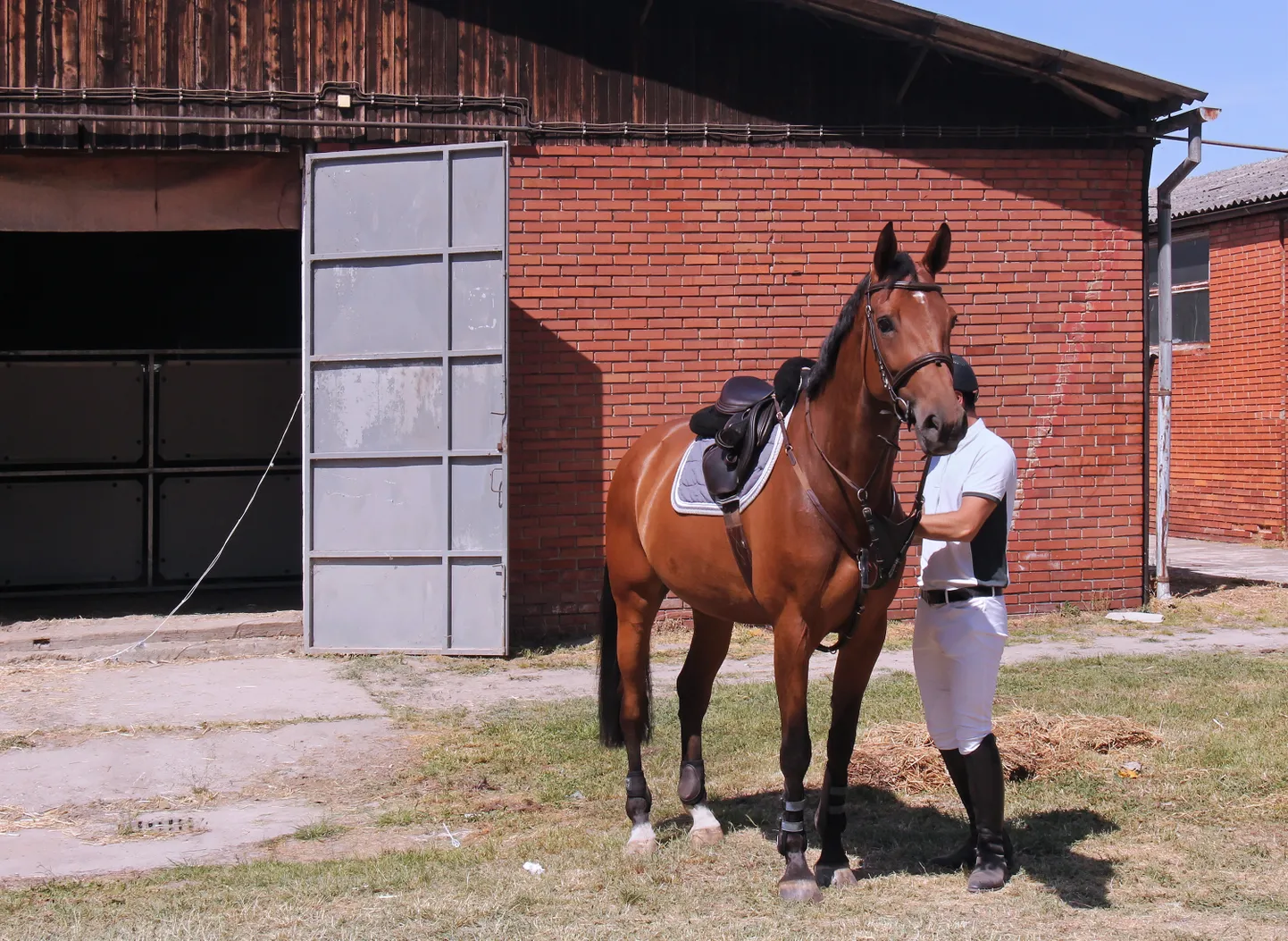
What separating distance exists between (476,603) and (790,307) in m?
3.65

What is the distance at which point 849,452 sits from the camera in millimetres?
4633

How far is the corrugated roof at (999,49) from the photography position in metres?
10.1

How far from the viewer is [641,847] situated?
526 cm

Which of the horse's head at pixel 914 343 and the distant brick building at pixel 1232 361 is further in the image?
the distant brick building at pixel 1232 361

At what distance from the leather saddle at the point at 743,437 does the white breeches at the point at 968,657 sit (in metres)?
0.87

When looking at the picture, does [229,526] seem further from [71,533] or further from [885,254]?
[885,254]

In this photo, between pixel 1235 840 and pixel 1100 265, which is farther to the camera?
pixel 1100 265

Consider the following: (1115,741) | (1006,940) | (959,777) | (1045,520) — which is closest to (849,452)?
(959,777)

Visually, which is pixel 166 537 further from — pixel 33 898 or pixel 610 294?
pixel 33 898

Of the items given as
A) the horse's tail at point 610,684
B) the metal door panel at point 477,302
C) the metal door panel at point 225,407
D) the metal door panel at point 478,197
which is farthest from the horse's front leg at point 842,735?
the metal door panel at point 225,407

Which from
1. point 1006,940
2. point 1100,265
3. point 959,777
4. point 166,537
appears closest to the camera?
point 1006,940

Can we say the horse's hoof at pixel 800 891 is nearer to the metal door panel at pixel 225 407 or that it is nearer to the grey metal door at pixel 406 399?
the grey metal door at pixel 406 399

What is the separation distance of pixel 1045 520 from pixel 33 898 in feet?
28.3

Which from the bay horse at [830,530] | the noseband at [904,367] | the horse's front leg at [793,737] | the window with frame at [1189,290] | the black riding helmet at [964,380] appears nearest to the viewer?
the noseband at [904,367]
